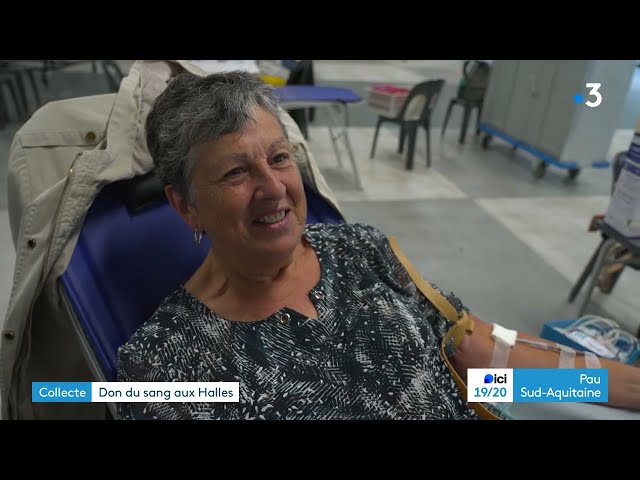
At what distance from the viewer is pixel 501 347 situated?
1.15 m

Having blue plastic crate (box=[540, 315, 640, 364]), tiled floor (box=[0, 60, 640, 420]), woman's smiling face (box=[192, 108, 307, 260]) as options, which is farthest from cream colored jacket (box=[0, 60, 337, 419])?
blue plastic crate (box=[540, 315, 640, 364])

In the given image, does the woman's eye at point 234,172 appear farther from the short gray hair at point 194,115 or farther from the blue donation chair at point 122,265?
the blue donation chair at point 122,265

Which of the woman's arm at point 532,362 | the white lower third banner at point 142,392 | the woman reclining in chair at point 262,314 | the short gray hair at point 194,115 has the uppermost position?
the short gray hair at point 194,115

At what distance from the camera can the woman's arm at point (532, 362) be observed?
1.06m

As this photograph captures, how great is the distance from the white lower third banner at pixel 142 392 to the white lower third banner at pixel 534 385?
1.49ft

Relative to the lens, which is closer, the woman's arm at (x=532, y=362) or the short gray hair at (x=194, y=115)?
the short gray hair at (x=194, y=115)

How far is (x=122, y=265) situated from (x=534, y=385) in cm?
93

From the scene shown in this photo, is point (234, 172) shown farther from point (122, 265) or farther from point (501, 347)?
point (501, 347)

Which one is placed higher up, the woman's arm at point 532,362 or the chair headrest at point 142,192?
the chair headrest at point 142,192

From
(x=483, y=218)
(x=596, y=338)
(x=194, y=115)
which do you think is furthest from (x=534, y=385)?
(x=483, y=218)

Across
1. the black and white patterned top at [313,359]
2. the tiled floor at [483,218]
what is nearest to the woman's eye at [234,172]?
the black and white patterned top at [313,359]

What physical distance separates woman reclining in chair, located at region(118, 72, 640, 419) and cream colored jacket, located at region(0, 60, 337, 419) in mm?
180

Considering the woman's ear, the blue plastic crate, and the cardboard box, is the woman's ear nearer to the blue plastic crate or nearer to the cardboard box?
the blue plastic crate
